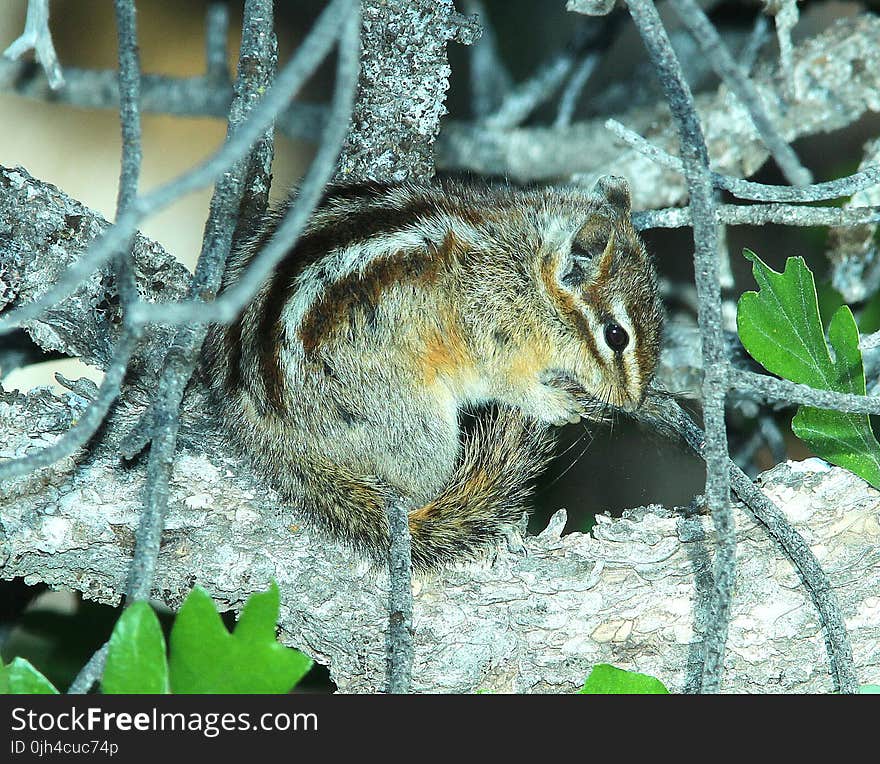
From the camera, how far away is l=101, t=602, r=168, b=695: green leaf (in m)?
0.92

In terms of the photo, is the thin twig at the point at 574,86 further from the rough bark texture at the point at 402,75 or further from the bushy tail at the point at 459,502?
the bushy tail at the point at 459,502

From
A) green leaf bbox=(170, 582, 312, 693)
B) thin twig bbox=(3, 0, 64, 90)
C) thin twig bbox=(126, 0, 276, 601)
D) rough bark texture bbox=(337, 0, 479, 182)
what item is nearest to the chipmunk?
rough bark texture bbox=(337, 0, 479, 182)

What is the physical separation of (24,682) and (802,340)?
112 cm

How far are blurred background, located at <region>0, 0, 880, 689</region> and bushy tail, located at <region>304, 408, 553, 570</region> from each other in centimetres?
50

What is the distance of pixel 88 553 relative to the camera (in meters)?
1.45

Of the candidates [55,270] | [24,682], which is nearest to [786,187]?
[24,682]

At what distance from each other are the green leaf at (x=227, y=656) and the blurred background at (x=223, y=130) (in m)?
1.25

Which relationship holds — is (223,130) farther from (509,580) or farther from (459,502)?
(509,580)

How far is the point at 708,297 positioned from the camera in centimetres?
103

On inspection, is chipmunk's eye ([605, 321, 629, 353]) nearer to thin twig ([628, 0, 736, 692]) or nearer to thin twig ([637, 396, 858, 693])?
thin twig ([637, 396, 858, 693])

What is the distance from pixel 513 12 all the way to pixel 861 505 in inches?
85.3

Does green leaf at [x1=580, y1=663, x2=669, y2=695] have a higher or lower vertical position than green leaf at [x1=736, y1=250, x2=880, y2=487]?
lower
